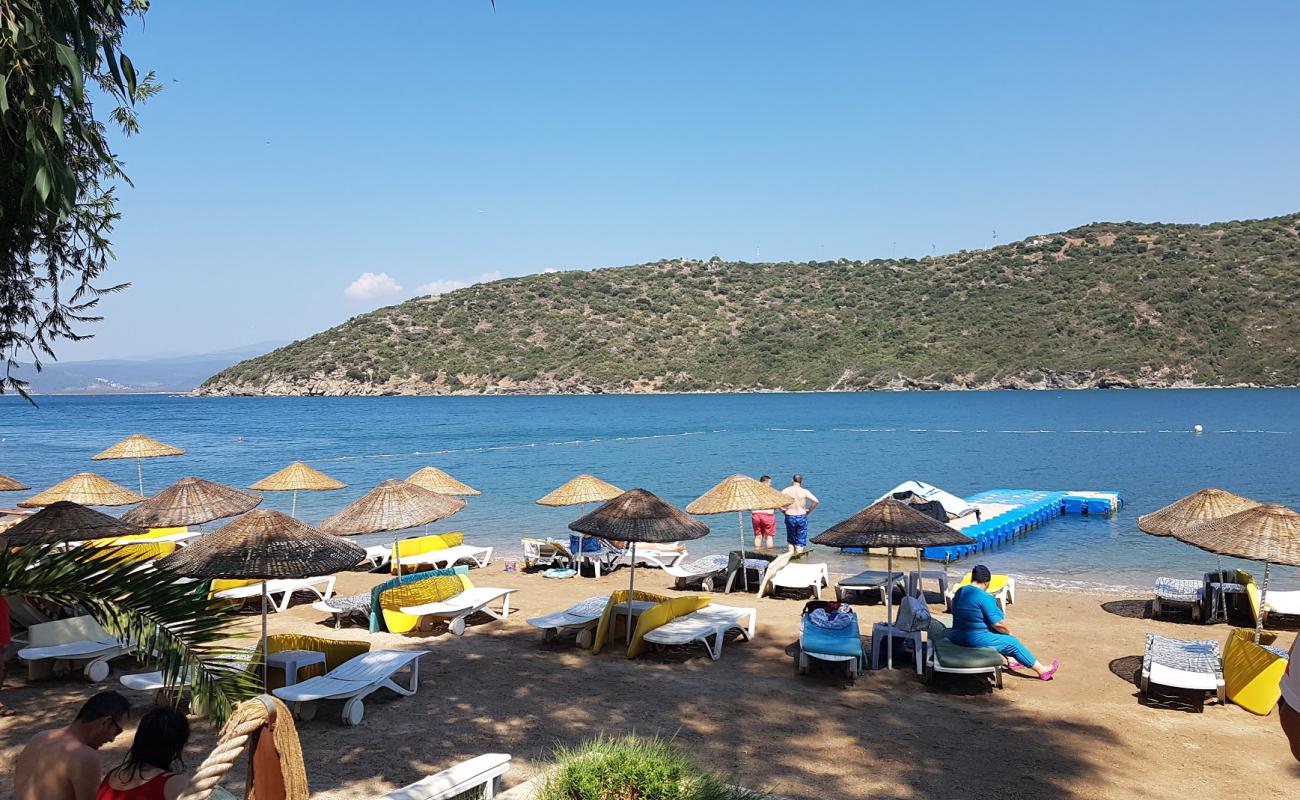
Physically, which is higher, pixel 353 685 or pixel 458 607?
pixel 353 685

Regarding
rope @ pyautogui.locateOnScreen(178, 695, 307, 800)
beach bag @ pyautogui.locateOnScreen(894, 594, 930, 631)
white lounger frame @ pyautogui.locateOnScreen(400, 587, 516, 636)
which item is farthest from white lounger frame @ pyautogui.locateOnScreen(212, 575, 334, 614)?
rope @ pyautogui.locateOnScreen(178, 695, 307, 800)

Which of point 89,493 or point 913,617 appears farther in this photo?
point 89,493

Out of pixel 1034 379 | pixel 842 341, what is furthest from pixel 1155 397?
→ pixel 842 341

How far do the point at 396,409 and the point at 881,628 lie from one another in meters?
93.0

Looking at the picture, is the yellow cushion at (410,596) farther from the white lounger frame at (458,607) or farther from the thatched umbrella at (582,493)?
the thatched umbrella at (582,493)

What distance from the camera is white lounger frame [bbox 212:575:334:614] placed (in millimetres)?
12859

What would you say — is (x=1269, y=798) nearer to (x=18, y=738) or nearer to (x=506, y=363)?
(x=18, y=738)

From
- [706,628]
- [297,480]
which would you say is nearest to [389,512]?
[706,628]

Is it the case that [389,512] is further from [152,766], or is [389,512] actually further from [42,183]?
[152,766]

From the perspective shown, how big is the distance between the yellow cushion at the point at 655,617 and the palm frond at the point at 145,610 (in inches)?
225

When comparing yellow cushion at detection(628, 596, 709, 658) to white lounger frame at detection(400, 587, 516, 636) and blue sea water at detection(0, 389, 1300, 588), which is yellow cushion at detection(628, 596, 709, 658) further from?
blue sea water at detection(0, 389, 1300, 588)

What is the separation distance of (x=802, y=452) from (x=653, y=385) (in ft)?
188

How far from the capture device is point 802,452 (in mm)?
49062

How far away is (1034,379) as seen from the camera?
3716 inches
